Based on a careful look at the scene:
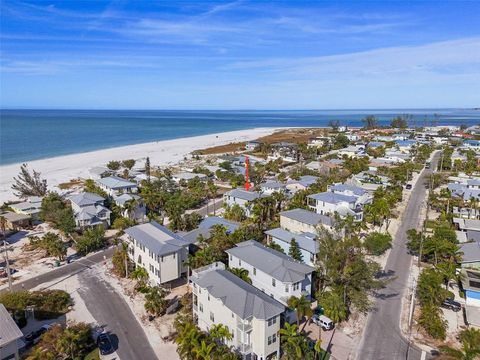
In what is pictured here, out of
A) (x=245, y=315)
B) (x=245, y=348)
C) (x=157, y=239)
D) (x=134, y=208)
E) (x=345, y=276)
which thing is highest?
(x=157, y=239)

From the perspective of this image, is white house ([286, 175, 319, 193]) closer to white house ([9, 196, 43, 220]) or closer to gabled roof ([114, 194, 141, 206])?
gabled roof ([114, 194, 141, 206])

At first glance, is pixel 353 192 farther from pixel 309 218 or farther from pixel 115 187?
pixel 115 187

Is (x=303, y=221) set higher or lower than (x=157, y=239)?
lower

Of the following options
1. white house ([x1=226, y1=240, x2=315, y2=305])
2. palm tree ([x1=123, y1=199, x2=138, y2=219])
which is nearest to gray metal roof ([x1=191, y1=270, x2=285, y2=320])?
white house ([x1=226, y1=240, x2=315, y2=305])

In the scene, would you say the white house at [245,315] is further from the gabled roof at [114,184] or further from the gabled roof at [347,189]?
the gabled roof at [114,184]

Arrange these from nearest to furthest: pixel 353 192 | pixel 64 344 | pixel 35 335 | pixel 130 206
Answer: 1. pixel 64 344
2. pixel 35 335
3. pixel 130 206
4. pixel 353 192

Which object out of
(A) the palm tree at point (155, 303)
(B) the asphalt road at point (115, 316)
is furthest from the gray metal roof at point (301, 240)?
(B) the asphalt road at point (115, 316)

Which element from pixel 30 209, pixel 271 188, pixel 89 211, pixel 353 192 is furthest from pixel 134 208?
pixel 353 192
